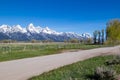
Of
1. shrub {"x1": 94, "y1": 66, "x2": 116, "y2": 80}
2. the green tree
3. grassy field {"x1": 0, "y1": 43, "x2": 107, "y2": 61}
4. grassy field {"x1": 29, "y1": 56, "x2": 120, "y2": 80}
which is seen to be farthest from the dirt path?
the green tree

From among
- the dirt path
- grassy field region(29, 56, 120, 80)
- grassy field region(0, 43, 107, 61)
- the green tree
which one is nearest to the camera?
grassy field region(29, 56, 120, 80)

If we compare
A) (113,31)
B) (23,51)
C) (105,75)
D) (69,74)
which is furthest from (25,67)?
(113,31)

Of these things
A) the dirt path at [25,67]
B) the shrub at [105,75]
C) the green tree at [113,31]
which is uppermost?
the green tree at [113,31]

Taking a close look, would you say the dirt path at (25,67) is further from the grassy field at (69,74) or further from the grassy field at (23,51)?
the grassy field at (23,51)

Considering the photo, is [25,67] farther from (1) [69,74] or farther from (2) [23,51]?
(2) [23,51]

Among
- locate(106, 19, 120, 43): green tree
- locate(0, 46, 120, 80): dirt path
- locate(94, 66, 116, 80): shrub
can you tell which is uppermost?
locate(106, 19, 120, 43): green tree

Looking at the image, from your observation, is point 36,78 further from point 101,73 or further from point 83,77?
point 101,73

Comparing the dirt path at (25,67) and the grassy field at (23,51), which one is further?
the grassy field at (23,51)

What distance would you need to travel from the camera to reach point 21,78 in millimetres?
16172

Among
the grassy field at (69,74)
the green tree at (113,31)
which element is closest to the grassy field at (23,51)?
the grassy field at (69,74)

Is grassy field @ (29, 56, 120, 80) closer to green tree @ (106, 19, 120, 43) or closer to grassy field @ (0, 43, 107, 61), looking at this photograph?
grassy field @ (0, 43, 107, 61)

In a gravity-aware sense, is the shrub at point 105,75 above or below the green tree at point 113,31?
below

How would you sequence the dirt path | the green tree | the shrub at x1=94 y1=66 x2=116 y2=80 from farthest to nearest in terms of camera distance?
the green tree < the dirt path < the shrub at x1=94 y1=66 x2=116 y2=80

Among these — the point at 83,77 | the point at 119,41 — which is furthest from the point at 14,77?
the point at 119,41
